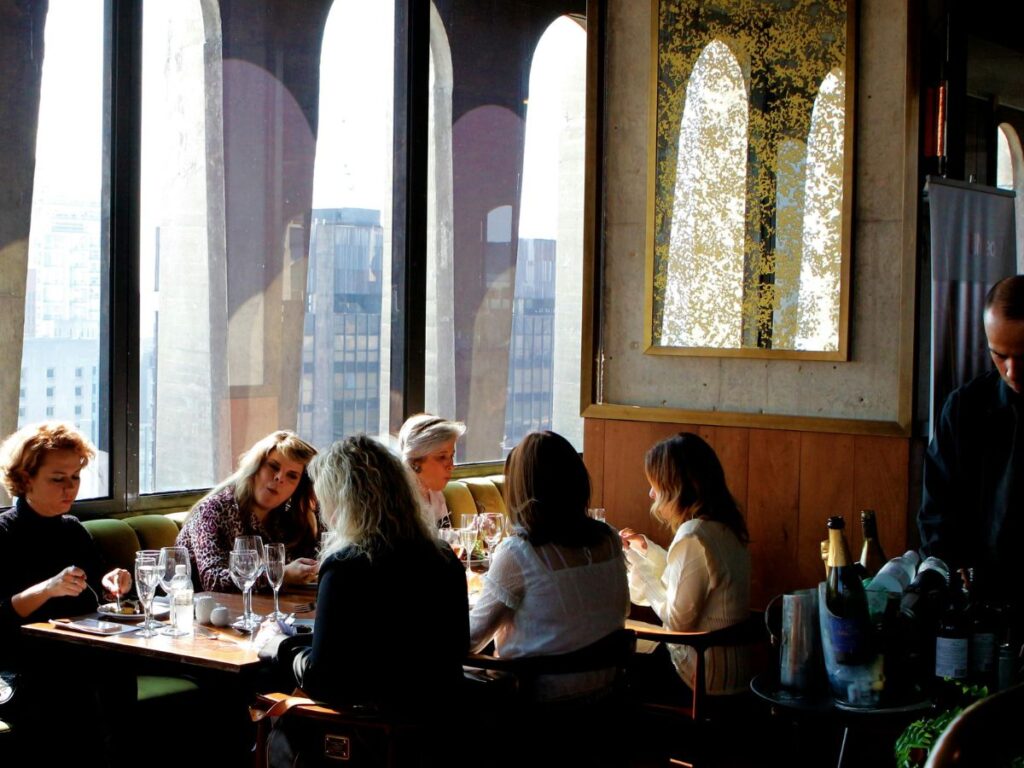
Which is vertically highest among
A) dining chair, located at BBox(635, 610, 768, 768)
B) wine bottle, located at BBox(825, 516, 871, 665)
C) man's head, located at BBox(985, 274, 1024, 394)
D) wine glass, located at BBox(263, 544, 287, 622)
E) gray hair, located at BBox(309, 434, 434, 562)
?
man's head, located at BBox(985, 274, 1024, 394)

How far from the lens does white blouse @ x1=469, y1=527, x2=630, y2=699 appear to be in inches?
125

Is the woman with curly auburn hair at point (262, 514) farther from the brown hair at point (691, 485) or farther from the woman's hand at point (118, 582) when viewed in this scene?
the brown hair at point (691, 485)

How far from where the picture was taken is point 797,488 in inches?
181

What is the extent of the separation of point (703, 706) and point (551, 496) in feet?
3.09

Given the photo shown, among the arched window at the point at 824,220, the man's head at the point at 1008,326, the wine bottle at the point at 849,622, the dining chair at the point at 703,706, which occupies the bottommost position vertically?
the dining chair at the point at 703,706

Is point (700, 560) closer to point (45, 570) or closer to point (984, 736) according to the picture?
point (45, 570)

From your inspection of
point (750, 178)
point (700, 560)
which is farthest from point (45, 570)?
point (750, 178)

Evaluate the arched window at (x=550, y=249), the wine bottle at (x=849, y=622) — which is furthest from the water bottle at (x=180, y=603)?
the arched window at (x=550, y=249)

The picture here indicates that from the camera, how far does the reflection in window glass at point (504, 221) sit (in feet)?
19.7

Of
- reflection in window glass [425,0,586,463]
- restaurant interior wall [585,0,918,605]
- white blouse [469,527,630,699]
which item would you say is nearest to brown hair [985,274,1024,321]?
white blouse [469,527,630,699]

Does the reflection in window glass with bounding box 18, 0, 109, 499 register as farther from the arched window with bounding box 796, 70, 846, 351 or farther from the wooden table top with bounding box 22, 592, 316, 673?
the arched window with bounding box 796, 70, 846, 351

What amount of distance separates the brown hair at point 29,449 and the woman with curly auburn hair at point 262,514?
52 centimetres

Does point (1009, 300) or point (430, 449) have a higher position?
point (1009, 300)

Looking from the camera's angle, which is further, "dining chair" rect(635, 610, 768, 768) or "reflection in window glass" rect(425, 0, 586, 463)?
"reflection in window glass" rect(425, 0, 586, 463)
